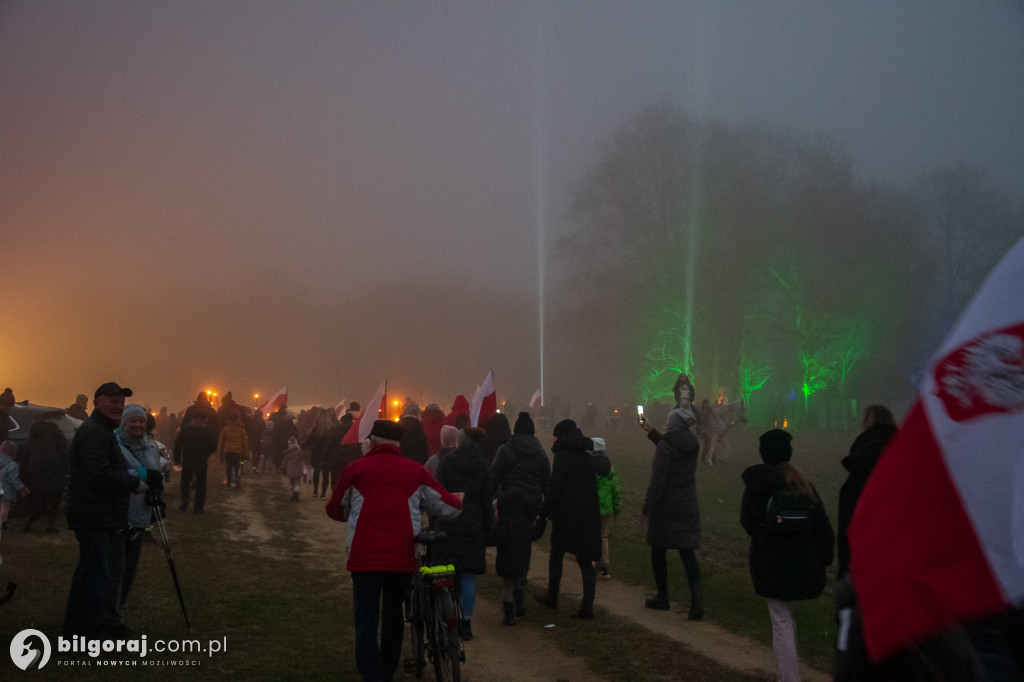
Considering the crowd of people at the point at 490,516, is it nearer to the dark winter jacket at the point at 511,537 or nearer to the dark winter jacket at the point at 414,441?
the dark winter jacket at the point at 511,537

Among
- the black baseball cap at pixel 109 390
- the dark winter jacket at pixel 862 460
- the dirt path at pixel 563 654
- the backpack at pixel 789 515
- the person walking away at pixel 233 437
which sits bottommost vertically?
the dirt path at pixel 563 654

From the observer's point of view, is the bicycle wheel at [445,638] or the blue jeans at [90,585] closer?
the bicycle wheel at [445,638]

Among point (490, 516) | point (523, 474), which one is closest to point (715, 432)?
point (523, 474)

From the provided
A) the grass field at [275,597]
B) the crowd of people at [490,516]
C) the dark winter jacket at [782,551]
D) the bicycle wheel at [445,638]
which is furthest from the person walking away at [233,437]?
the dark winter jacket at [782,551]

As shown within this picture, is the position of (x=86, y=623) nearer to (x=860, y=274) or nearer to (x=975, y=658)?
(x=975, y=658)

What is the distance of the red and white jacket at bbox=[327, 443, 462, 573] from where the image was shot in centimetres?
634

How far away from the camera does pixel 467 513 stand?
871 cm

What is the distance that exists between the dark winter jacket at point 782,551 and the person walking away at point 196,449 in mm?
11543

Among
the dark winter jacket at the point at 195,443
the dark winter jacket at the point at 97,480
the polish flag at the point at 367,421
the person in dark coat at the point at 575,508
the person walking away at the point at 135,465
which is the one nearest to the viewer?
the dark winter jacket at the point at 97,480

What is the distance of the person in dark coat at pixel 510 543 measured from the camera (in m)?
9.41

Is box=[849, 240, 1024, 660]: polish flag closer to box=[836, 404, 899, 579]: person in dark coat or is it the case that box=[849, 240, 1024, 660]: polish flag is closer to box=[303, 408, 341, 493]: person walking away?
box=[836, 404, 899, 579]: person in dark coat

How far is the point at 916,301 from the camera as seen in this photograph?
4534cm

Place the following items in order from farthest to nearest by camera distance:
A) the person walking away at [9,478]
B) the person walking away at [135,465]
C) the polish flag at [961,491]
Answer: the person walking away at [9,478] → the person walking away at [135,465] → the polish flag at [961,491]

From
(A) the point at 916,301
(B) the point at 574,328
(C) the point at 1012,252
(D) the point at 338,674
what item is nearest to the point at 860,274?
(A) the point at 916,301
